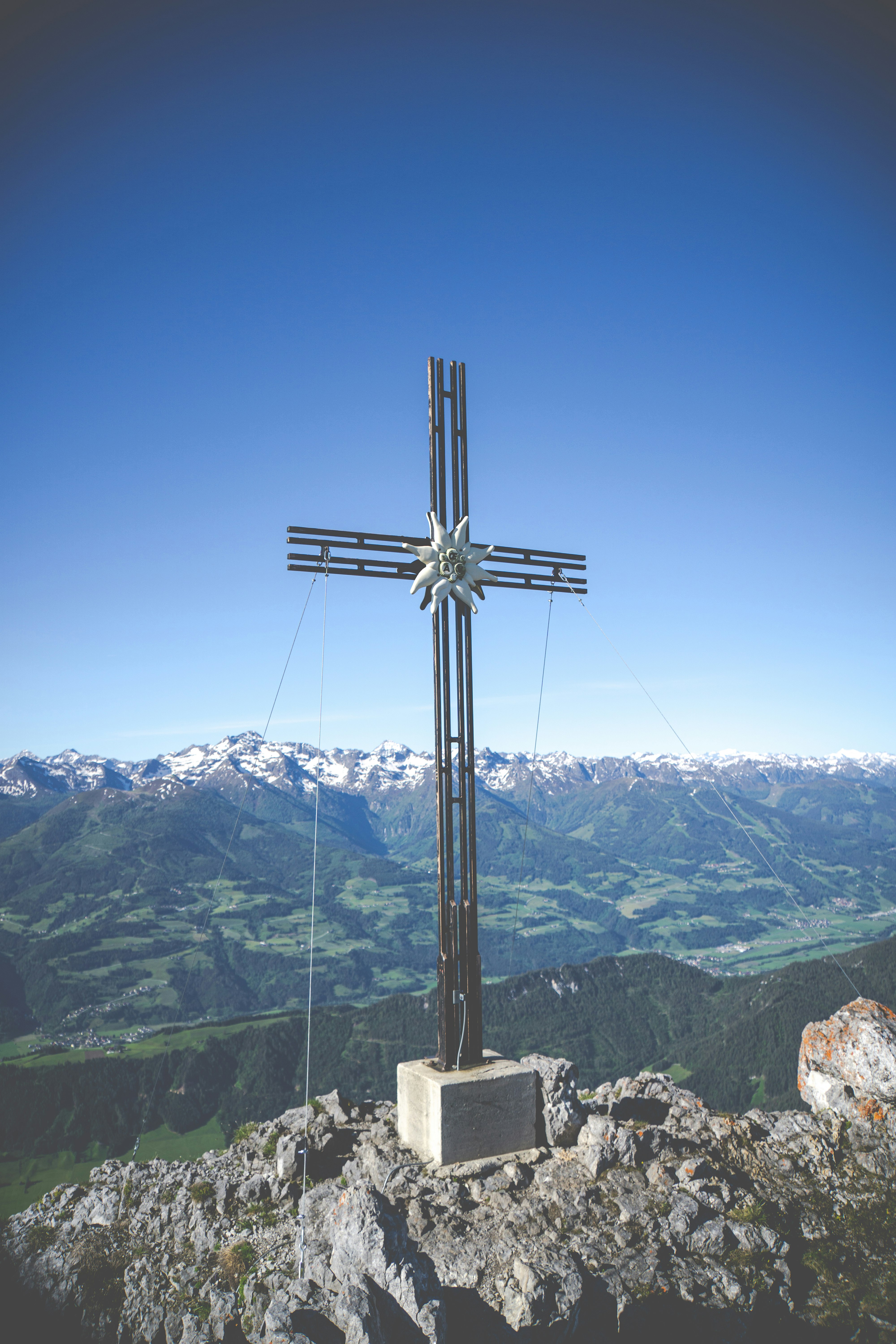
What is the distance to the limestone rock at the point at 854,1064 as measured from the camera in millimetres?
14641

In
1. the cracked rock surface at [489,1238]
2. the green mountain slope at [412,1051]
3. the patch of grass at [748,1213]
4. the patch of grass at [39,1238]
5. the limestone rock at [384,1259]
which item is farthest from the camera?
the green mountain slope at [412,1051]

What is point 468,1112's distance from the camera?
41.4 feet

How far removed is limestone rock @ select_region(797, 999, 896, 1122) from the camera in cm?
1464

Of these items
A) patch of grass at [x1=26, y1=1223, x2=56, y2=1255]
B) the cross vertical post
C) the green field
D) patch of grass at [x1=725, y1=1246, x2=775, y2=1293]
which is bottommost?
the green field

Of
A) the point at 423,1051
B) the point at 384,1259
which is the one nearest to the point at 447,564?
the point at 384,1259

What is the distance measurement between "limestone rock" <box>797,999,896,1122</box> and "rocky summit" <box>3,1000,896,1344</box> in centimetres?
6

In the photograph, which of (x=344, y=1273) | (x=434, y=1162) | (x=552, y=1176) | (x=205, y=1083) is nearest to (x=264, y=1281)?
(x=344, y=1273)

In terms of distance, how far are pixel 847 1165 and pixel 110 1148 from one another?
147411 millimetres

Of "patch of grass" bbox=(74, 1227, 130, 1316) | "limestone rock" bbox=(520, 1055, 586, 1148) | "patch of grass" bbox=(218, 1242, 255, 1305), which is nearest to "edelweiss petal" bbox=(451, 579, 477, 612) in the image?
"limestone rock" bbox=(520, 1055, 586, 1148)

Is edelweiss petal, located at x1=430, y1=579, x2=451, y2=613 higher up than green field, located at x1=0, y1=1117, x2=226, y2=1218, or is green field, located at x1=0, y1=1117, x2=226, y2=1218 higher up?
edelweiss petal, located at x1=430, y1=579, x2=451, y2=613

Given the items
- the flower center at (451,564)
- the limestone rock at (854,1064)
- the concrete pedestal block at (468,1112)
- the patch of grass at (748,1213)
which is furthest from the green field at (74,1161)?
the flower center at (451,564)

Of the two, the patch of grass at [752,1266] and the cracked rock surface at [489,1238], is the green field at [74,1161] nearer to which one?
the cracked rock surface at [489,1238]

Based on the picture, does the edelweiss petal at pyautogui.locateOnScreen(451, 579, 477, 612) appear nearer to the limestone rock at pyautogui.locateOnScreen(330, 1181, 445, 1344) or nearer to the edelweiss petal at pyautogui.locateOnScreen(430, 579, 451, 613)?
the edelweiss petal at pyautogui.locateOnScreen(430, 579, 451, 613)

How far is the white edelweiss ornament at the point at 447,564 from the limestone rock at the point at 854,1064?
11.1 meters
